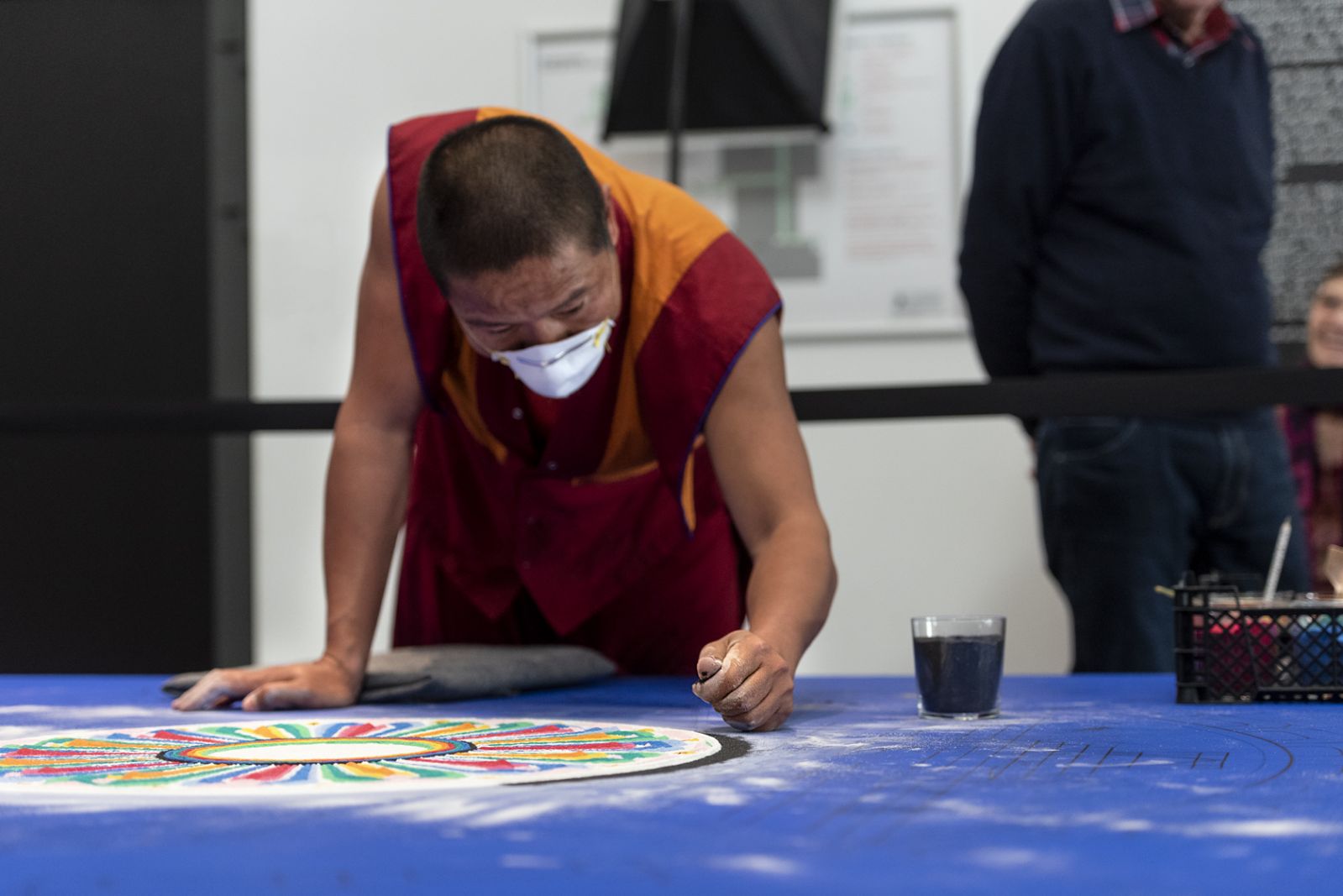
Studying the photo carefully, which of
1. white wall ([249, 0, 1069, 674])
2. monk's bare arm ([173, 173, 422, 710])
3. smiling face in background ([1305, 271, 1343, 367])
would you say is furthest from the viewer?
white wall ([249, 0, 1069, 674])

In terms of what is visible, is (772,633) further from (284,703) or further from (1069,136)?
(1069,136)

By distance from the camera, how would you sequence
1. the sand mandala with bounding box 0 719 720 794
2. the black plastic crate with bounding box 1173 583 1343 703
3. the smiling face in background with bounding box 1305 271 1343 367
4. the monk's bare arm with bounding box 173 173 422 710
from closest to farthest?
the sand mandala with bounding box 0 719 720 794 → the black plastic crate with bounding box 1173 583 1343 703 → the monk's bare arm with bounding box 173 173 422 710 → the smiling face in background with bounding box 1305 271 1343 367

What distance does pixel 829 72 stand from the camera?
2.69m

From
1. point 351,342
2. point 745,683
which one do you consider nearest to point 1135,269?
point 745,683

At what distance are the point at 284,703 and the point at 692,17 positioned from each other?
1.76 metres

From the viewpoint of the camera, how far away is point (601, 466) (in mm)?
1472

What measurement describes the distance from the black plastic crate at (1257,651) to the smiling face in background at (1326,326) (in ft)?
4.24

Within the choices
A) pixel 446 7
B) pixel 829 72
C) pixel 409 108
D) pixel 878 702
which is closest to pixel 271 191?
pixel 409 108

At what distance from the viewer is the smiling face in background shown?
2.28 metres

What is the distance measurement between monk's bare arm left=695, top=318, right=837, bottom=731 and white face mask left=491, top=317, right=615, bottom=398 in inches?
4.8

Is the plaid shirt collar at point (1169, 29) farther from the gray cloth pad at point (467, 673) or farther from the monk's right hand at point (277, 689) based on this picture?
the monk's right hand at point (277, 689)

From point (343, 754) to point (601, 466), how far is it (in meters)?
0.66

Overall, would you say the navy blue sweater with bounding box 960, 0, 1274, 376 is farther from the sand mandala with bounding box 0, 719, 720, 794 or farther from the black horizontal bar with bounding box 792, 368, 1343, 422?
the sand mandala with bounding box 0, 719, 720, 794

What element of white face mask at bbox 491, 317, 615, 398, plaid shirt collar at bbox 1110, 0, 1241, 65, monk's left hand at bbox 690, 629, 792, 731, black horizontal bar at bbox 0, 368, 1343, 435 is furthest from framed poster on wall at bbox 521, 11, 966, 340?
monk's left hand at bbox 690, 629, 792, 731
